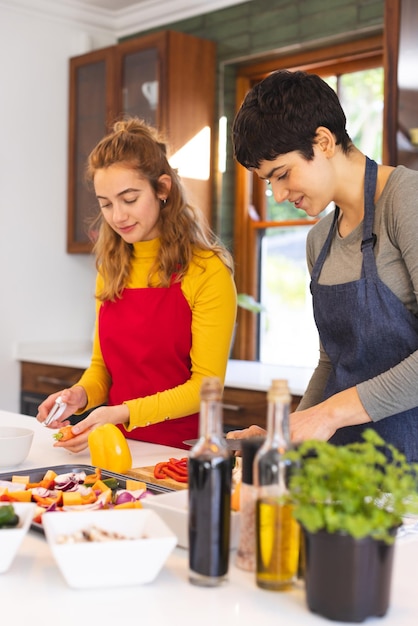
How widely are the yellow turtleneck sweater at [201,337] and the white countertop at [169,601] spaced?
0.87 m

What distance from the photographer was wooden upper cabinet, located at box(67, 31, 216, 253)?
4148 mm

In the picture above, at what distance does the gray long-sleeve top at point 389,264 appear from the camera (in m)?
1.68

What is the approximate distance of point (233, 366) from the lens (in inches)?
161

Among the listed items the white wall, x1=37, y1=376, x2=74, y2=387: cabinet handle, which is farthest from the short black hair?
the white wall

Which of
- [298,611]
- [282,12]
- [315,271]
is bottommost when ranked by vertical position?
[298,611]

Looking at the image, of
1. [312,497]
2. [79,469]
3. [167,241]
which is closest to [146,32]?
[167,241]

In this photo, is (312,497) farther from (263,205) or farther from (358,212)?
(263,205)

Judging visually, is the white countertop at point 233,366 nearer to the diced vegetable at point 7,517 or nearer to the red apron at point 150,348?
the red apron at point 150,348

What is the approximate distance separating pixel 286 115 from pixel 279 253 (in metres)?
2.57

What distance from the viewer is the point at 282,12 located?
13.1 feet

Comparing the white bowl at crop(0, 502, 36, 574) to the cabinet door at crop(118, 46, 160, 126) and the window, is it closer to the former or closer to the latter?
the window

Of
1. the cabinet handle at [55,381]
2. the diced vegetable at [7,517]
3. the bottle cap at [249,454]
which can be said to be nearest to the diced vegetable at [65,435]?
the diced vegetable at [7,517]

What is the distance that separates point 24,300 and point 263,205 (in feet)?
4.57

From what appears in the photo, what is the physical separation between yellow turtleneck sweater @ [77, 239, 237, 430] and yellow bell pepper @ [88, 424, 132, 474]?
28 cm
